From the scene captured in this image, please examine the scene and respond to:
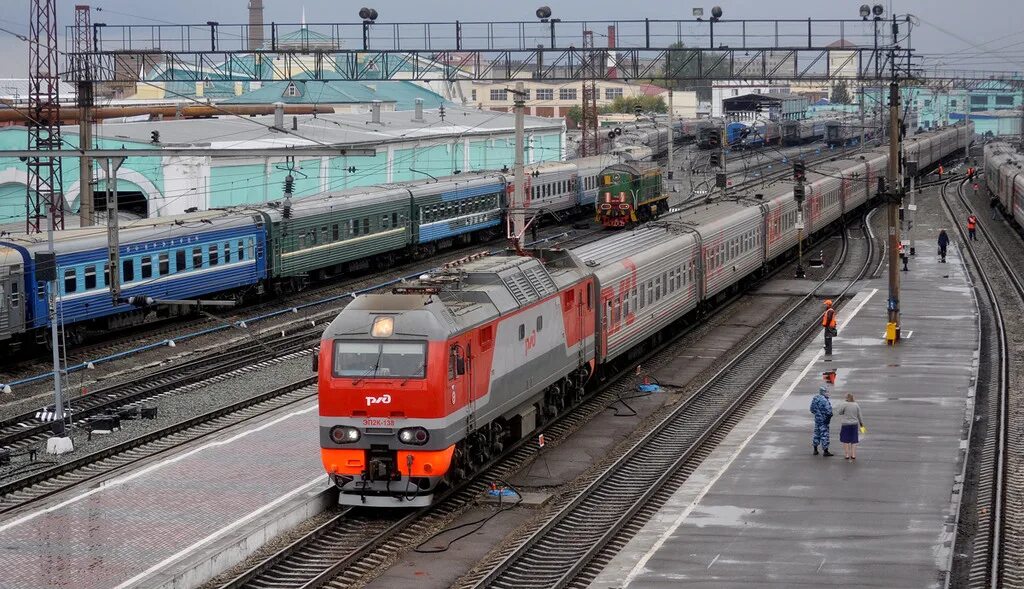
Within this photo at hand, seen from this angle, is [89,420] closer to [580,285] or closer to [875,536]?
[580,285]

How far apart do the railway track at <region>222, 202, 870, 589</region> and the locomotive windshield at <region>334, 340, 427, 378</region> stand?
206 cm

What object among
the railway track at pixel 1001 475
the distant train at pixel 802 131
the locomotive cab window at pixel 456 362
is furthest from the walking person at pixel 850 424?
the distant train at pixel 802 131

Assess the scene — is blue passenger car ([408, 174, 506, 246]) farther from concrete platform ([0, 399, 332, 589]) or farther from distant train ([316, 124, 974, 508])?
concrete platform ([0, 399, 332, 589])

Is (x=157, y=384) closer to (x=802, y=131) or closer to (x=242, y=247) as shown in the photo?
(x=242, y=247)

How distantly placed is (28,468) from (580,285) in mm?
10491

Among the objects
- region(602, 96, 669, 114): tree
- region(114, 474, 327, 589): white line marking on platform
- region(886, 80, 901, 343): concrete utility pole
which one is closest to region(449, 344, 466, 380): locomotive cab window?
region(114, 474, 327, 589): white line marking on platform

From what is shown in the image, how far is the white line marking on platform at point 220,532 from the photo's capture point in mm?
16484

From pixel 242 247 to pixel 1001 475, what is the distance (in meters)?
26.2

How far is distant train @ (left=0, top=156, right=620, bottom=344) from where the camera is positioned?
33.1 meters

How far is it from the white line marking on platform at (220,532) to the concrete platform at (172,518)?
0.07ft

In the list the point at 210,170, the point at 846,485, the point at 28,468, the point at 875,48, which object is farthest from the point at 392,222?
the point at 846,485

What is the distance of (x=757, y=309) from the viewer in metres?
43.5

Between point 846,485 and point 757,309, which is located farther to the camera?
point 757,309

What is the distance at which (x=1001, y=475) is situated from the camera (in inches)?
837
